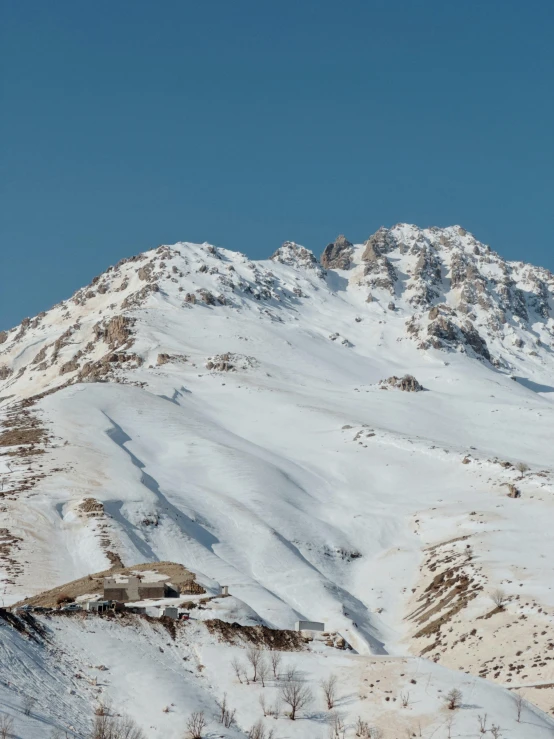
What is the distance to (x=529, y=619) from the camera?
49.8 meters

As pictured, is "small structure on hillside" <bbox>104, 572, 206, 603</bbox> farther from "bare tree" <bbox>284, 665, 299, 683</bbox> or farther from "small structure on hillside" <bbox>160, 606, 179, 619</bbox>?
"bare tree" <bbox>284, 665, 299, 683</bbox>

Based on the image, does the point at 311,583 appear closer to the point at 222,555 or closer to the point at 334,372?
the point at 222,555

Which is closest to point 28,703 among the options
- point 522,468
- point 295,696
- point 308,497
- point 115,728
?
point 115,728

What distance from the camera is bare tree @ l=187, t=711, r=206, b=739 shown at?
2583cm

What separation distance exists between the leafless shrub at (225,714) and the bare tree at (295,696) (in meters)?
1.85

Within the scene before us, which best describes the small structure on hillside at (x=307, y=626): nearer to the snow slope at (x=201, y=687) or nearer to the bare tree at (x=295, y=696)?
the snow slope at (x=201, y=687)

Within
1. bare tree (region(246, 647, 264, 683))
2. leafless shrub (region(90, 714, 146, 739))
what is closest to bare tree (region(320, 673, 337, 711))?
bare tree (region(246, 647, 264, 683))

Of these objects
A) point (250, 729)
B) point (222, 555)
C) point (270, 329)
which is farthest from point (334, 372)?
point (250, 729)

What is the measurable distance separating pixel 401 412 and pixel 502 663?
81644 millimetres

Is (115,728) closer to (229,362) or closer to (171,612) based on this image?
(171,612)

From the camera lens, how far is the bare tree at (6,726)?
2153cm

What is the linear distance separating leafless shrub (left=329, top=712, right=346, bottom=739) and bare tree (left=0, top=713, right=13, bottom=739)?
993cm

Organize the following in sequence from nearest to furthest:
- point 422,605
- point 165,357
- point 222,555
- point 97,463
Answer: point 422,605
point 222,555
point 97,463
point 165,357

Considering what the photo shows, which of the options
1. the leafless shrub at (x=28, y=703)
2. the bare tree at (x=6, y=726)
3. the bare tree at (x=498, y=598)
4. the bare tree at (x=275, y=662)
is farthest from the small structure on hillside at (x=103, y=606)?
the bare tree at (x=498, y=598)
